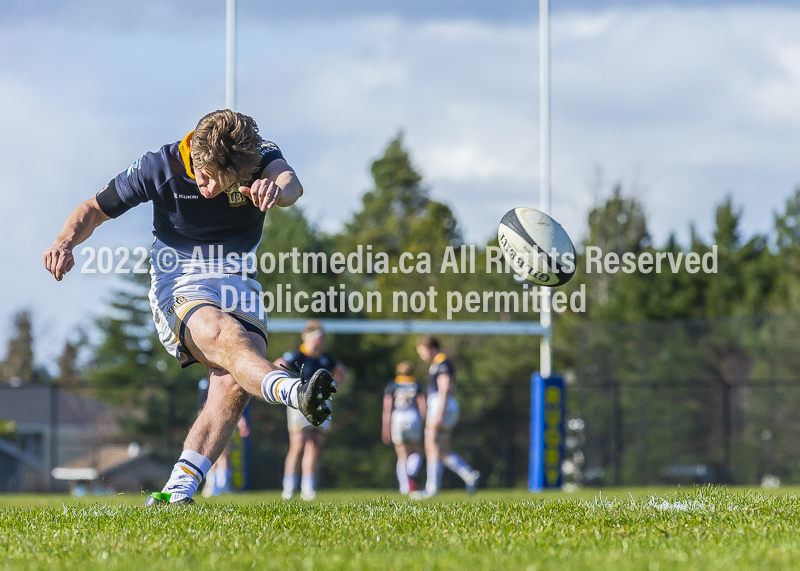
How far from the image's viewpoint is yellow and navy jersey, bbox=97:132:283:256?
4133mm

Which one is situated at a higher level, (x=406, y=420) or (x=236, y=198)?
(x=236, y=198)

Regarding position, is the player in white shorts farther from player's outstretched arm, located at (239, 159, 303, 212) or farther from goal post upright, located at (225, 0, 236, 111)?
player's outstretched arm, located at (239, 159, 303, 212)

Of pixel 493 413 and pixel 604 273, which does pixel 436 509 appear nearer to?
pixel 493 413

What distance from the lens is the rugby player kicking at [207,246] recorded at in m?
3.85

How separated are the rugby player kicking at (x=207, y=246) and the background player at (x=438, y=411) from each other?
623 cm

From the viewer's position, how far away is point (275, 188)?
3.65 metres

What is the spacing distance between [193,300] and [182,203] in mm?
436

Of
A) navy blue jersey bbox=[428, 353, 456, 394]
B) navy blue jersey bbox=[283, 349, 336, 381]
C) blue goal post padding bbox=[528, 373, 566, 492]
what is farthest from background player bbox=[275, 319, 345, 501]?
blue goal post padding bbox=[528, 373, 566, 492]

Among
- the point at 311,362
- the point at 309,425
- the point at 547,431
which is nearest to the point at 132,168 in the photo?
the point at 311,362

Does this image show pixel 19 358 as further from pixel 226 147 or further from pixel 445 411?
pixel 226 147

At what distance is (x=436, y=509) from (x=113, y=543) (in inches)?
52.4

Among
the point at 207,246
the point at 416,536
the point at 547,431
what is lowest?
the point at 547,431

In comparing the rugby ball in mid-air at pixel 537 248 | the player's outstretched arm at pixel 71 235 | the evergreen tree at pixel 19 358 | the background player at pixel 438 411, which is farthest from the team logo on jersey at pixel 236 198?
the evergreen tree at pixel 19 358

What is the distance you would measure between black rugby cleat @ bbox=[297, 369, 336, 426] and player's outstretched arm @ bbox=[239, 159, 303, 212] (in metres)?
0.70
